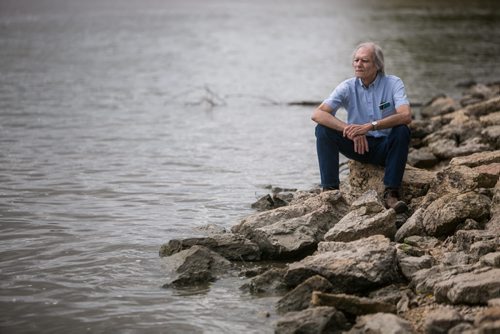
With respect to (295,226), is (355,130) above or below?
above

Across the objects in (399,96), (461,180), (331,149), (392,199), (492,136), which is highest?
(399,96)

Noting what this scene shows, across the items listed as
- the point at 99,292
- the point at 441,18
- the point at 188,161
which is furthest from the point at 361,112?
the point at 441,18

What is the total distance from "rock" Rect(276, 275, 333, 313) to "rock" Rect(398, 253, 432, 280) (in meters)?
0.74

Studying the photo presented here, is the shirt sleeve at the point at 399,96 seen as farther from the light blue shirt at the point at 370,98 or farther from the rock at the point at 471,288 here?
the rock at the point at 471,288

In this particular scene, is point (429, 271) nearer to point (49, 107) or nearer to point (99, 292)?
point (99, 292)

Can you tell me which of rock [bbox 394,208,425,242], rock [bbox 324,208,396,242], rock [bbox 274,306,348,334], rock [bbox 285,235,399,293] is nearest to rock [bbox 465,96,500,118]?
rock [bbox 394,208,425,242]

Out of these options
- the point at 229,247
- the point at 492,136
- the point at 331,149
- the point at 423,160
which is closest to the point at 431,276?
the point at 229,247

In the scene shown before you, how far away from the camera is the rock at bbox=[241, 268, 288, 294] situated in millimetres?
7090

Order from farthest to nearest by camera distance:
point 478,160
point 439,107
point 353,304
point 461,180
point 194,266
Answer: point 439,107
point 478,160
point 461,180
point 194,266
point 353,304

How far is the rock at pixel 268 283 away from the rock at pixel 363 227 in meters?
0.82

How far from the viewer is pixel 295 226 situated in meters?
8.19

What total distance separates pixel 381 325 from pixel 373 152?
12.2 ft

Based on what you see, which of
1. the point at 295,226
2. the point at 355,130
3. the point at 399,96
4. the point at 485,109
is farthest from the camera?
the point at 485,109

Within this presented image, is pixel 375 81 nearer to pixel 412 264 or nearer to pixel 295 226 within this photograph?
pixel 295 226
